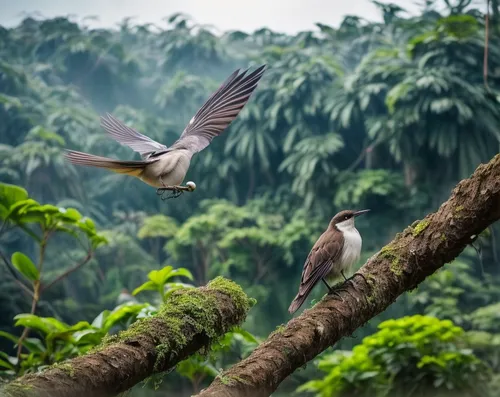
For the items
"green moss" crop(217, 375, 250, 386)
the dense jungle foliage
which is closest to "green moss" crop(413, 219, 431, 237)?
"green moss" crop(217, 375, 250, 386)

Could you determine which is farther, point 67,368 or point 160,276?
point 160,276

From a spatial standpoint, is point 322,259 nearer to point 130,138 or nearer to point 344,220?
point 344,220

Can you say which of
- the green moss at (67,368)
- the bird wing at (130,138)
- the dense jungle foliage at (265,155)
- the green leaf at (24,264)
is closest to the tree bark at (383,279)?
the green moss at (67,368)

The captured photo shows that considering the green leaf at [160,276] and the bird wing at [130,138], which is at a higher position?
the bird wing at [130,138]

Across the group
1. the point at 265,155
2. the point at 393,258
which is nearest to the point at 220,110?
the point at 393,258

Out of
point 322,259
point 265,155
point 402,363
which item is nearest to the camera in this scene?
point 322,259

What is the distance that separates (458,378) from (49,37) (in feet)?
14.1

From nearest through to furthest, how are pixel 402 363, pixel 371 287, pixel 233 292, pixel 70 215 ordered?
pixel 233 292 → pixel 371 287 → pixel 70 215 → pixel 402 363

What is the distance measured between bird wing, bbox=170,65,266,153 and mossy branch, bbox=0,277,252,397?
39cm

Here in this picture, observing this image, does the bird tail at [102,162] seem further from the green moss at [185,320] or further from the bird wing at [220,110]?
the green moss at [185,320]

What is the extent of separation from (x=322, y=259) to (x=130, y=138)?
0.65 metres

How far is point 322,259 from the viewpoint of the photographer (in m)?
1.76

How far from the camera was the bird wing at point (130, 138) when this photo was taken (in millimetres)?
1648

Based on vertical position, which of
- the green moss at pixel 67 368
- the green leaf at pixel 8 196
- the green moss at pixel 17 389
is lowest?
the green moss at pixel 67 368
